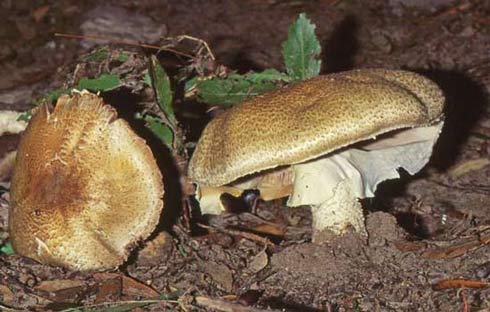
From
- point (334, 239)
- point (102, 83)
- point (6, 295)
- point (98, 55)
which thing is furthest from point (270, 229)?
point (6, 295)

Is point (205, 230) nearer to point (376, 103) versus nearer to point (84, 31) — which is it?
point (376, 103)

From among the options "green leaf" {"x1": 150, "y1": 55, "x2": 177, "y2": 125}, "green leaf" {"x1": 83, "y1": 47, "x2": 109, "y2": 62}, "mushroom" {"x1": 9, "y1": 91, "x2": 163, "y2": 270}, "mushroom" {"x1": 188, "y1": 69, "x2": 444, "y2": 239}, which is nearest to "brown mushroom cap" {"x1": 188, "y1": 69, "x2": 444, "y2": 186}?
"mushroom" {"x1": 188, "y1": 69, "x2": 444, "y2": 239}

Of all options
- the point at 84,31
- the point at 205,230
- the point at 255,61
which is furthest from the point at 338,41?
the point at 205,230

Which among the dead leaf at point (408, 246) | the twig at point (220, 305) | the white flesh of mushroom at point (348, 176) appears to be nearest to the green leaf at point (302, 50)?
the white flesh of mushroom at point (348, 176)

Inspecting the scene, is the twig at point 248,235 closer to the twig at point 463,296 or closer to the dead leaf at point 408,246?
the dead leaf at point 408,246

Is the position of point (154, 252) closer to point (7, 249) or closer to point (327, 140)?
point (7, 249)

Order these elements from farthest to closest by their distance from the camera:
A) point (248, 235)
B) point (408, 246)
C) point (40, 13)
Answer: point (40, 13), point (248, 235), point (408, 246)

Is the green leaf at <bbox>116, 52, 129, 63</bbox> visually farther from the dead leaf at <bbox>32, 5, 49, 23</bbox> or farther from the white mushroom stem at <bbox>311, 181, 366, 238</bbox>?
the dead leaf at <bbox>32, 5, 49, 23</bbox>
